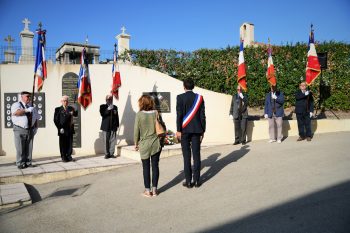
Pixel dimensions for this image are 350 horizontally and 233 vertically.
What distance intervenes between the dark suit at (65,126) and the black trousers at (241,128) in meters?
5.11

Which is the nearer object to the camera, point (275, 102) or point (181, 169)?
point (181, 169)

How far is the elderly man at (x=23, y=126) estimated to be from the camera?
7898mm

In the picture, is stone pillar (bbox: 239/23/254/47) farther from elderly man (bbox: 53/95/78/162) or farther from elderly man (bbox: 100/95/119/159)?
elderly man (bbox: 53/95/78/162)

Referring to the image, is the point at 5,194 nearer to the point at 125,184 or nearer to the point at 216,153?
the point at 125,184

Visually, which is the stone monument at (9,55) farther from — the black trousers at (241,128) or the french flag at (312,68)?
the french flag at (312,68)

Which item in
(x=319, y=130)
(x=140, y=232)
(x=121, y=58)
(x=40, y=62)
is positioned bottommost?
(x=140, y=232)

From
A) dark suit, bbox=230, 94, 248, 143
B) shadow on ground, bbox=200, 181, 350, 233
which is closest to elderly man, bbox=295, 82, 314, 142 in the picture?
dark suit, bbox=230, 94, 248, 143

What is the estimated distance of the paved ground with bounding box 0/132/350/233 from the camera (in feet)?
14.0

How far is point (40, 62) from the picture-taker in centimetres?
845

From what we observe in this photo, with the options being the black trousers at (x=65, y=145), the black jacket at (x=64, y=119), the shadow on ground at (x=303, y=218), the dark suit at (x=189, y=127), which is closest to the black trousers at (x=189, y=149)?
the dark suit at (x=189, y=127)

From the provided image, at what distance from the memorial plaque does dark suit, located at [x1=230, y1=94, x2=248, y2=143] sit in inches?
204

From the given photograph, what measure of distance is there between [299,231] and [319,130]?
8.75 meters

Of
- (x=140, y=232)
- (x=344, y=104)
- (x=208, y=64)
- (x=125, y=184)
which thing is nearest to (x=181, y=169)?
(x=125, y=184)

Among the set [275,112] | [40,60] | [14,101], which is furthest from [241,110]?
[14,101]
